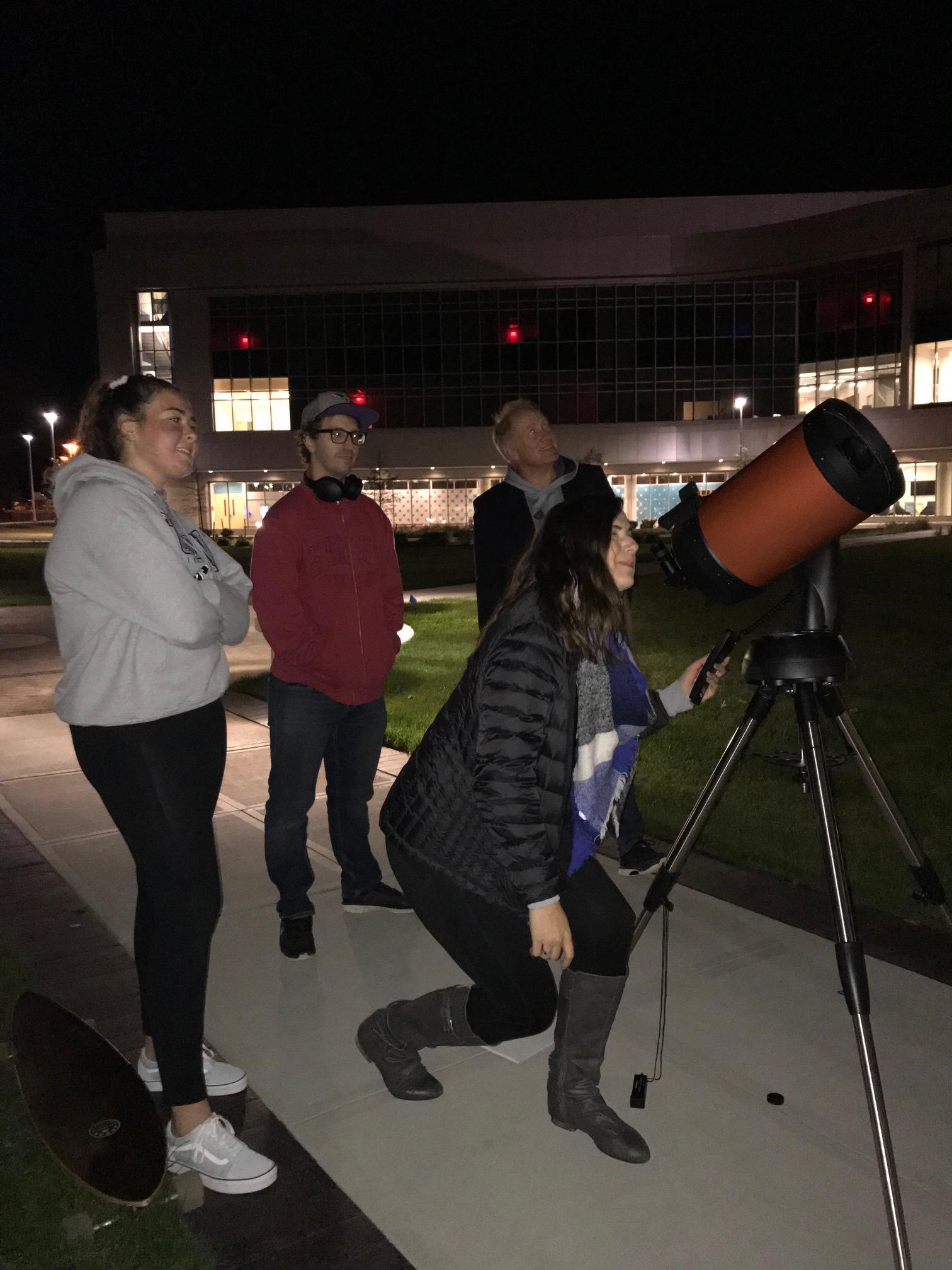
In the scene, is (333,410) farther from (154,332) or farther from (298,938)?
(154,332)

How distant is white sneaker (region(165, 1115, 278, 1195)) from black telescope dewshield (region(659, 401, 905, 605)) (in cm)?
186

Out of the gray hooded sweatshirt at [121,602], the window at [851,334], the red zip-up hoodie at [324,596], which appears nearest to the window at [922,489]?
the window at [851,334]

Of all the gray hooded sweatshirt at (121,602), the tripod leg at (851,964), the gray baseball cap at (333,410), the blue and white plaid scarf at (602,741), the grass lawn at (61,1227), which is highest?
the gray baseball cap at (333,410)

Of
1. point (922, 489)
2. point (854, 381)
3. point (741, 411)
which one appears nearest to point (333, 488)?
point (741, 411)

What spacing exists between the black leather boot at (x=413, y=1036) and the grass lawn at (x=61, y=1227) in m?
0.65

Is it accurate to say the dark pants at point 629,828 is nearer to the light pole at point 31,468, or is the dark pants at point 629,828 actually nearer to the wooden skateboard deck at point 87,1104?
the wooden skateboard deck at point 87,1104

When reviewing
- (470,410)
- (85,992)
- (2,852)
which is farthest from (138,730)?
(470,410)

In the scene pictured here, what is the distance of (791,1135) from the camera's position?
2.49 m

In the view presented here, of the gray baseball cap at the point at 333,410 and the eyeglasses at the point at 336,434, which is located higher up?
the gray baseball cap at the point at 333,410

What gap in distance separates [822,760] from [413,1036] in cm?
133

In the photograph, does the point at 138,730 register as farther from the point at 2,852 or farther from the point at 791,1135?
the point at 2,852

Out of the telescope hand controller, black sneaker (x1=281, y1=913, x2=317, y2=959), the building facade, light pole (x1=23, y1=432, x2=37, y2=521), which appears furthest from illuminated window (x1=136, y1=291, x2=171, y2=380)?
the telescope hand controller

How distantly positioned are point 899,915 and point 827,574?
180cm

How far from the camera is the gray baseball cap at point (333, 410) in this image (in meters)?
3.64
